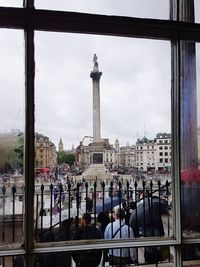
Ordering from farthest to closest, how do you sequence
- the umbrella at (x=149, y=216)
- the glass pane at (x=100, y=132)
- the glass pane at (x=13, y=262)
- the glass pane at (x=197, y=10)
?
1. the glass pane at (x=197, y=10)
2. the umbrella at (x=149, y=216)
3. the glass pane at (x=100, y=132)
4. the glass pane at (x=13, y=262)

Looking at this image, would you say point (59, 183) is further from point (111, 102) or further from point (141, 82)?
point (141, 82)

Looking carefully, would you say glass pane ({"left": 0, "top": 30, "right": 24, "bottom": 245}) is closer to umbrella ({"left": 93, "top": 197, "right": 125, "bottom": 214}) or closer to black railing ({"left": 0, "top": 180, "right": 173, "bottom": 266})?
black railing ({"left": 0, "top": 180, "right": 173, "bottom": 266})

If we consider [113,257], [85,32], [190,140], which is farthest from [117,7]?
[113,257]

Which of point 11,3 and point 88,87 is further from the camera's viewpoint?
point 88,87

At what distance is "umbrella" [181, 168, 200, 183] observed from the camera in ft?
6.01

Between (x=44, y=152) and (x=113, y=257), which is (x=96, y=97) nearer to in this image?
(x=44, y=152)

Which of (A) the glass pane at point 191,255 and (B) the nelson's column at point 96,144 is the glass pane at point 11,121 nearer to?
(B) the nelson's column at point 96,144

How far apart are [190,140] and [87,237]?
831 millimetres

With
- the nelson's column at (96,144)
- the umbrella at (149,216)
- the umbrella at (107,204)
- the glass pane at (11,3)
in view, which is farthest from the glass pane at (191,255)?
the glass pane at (11,3)

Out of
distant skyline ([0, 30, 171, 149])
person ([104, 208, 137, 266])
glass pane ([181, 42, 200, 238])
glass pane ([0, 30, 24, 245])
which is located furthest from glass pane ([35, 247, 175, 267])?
distant skyline ([0, 30, 171, 149])

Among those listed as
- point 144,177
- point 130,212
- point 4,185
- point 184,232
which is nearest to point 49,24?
point 4,185

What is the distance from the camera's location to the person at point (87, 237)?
5.57 ft

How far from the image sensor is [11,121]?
5.36 ft

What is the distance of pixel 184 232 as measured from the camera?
1811 millimetres
